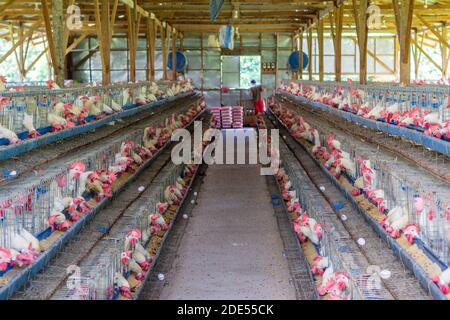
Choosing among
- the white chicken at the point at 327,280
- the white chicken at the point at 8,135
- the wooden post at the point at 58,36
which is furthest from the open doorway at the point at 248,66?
the white chicken at the point at 327,280

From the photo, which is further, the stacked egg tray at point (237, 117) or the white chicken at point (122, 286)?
the stacked egg tray at point (237, 117)

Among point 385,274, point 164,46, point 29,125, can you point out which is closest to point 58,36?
point 29,125

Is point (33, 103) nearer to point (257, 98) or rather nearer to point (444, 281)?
point (444, 281)

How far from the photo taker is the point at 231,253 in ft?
22.3

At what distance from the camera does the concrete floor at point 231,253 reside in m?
5.60

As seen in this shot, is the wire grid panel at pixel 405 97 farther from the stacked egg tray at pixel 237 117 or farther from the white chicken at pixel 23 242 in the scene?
the stacked egg tray at pixel 237 117

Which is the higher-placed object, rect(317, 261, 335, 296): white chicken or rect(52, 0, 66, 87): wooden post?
rect(52, 0, 66, 87): wooden post

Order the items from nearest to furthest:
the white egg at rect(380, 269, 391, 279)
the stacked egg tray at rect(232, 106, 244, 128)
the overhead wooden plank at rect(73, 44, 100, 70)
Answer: the white egg at rect(380, 269, 391, 279) → the stacked egg tray at rect(232, 106, 244, 128) → the overhead wooden plank at rect(73, 44, 100, 70)

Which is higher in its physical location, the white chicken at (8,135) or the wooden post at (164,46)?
the wooden post at (164,46)

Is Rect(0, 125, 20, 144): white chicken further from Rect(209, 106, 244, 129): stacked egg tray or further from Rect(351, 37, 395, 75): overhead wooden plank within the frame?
Rect(351, 37, 395, 75): overhead wooden plank

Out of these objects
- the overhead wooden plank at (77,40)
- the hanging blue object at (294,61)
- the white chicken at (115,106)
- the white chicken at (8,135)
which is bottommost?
the white chicken at (8,135)

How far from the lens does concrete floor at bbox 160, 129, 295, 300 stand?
221 inches

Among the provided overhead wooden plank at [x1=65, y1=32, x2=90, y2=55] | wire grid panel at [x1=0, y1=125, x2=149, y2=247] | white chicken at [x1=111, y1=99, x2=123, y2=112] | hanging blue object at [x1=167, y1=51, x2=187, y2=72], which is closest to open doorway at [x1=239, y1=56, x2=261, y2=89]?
hanging blue object at [x1=167, y1=51, x2=187, y2=72]

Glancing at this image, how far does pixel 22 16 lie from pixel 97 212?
685 inches
